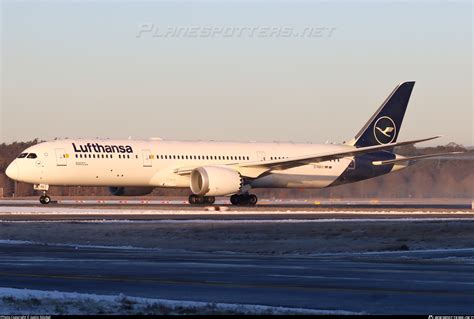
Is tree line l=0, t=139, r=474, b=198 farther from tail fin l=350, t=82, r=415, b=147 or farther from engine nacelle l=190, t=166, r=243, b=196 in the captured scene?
engine nacelle l=190, t=166, r=243, b=196

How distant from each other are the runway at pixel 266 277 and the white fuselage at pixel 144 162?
32.7 meters

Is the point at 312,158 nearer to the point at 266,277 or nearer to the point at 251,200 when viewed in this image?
the point at 251,200

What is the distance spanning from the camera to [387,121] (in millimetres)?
78438

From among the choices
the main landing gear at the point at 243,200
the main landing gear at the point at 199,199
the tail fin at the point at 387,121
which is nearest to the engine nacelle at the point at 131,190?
the main landing gear at the point at 199,199

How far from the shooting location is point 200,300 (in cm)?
1905

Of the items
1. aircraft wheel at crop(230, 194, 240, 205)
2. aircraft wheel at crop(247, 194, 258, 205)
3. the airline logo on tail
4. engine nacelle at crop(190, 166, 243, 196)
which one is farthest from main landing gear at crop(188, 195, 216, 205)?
the airline logo on tail

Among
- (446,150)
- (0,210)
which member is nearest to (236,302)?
(0,210)

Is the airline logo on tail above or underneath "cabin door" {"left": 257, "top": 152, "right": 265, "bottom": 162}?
above

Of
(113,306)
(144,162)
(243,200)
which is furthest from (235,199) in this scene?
(113,306)

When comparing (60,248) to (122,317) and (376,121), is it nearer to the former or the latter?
(122,317)

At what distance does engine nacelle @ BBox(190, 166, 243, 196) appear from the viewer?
65.3 meters

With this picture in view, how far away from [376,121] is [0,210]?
30.5 meters

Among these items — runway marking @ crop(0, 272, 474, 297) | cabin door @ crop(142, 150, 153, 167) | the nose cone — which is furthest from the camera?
cabin door @ crop(142, 150, 153, 167)

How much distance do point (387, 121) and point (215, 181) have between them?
18.1m
